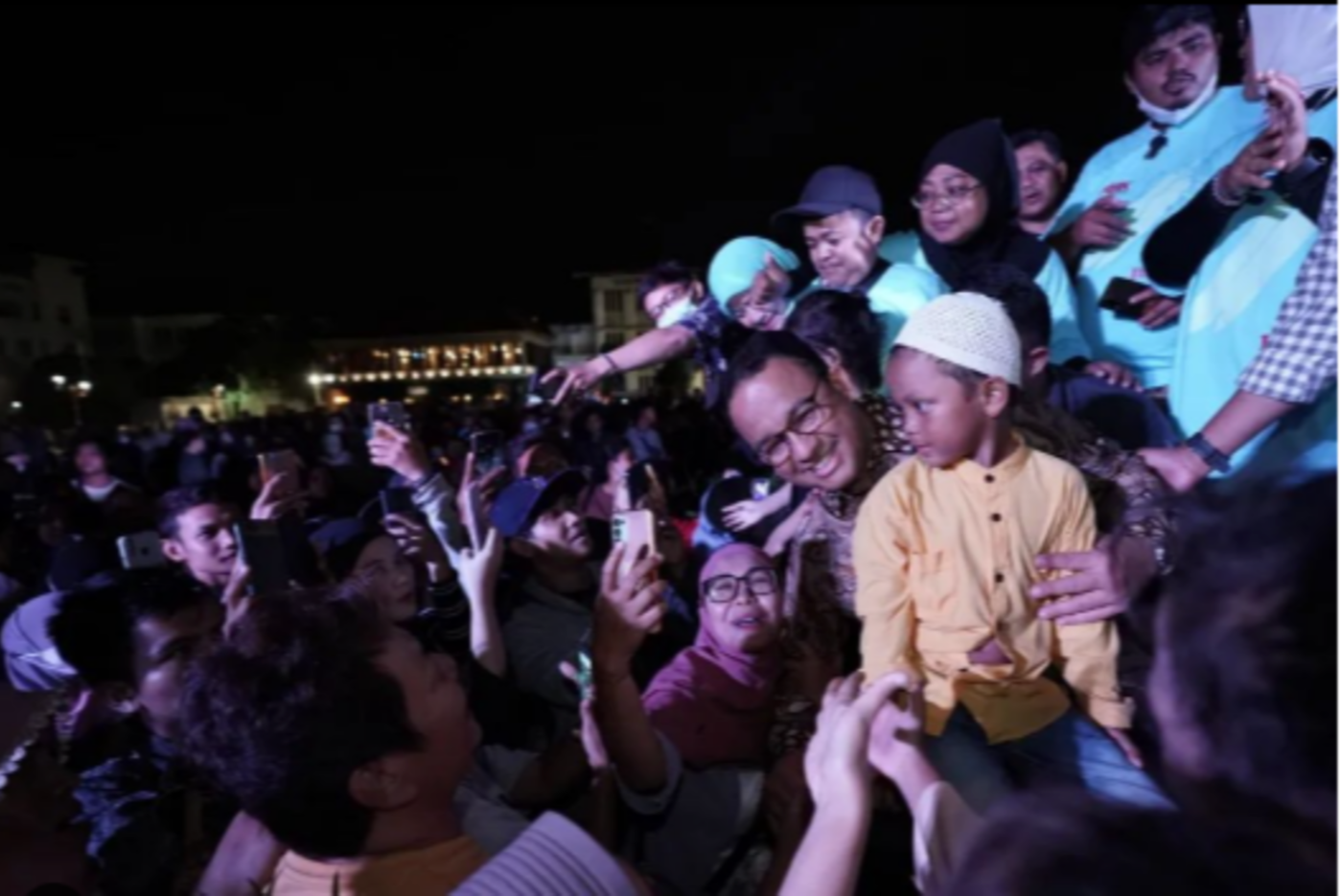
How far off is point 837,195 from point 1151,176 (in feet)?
4.33

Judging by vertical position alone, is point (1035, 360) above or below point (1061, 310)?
below

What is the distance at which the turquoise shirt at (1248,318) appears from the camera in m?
2.54

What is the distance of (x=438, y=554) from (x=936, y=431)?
232 centimetres

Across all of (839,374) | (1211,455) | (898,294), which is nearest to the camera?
(1211,455)

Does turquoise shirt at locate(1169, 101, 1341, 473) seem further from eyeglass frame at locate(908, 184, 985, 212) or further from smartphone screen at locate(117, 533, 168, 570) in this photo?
smartphone screen at locate(117, 533, 168, 570)

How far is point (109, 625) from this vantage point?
2.79 meters

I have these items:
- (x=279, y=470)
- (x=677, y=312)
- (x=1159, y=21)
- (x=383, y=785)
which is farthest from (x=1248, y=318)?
(x=279, y=470)

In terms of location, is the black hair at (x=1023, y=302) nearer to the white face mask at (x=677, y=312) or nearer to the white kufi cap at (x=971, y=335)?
the white kufi cap at (x=971, y=335)

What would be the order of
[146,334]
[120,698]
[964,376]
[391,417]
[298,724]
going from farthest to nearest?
[146,334]
[391,417]
[120,698]
[964,376]
[298,724]

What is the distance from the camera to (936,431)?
7.06ft

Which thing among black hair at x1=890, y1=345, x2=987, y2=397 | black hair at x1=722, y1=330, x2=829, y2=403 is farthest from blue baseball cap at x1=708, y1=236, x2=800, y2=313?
black hair at x1=890, y1=345, x2=987, y2=397

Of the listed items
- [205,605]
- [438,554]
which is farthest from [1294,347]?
[205,605]

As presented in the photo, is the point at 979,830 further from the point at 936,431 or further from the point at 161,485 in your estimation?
the point at 161,485

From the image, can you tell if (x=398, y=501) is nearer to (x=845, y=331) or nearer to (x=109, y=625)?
(x=109, y=625)
